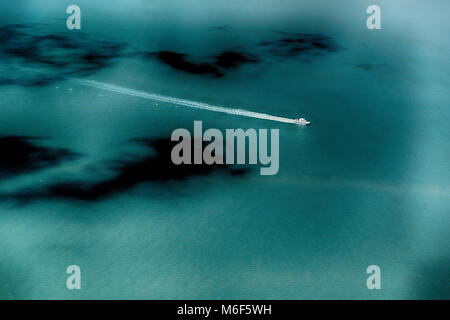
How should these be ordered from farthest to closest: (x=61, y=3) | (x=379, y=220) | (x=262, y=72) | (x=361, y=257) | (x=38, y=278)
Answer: (x=61, y=3) → (x=262, y=72) → (x=379, y=220) → (x=361, y=257) → (x=38, y=278)

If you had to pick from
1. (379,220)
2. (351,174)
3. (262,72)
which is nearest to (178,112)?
(262,72)

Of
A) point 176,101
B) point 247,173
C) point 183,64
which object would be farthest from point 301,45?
point 247,173

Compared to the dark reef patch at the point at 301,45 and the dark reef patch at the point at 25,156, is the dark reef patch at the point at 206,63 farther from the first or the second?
the dark reef patch at the point at 25,156

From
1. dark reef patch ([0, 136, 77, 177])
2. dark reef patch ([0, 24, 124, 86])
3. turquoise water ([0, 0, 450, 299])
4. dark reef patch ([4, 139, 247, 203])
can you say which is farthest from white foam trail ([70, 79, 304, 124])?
dark reef patch ([0, 136, 77, 177])

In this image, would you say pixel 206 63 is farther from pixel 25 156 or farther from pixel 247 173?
pixel 25 156

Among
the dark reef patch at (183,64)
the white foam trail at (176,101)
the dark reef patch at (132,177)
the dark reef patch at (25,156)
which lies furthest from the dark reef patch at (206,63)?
the dark reef patch at (25,156)
